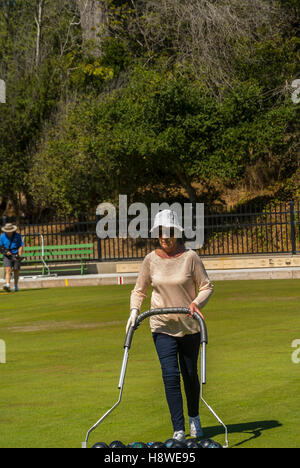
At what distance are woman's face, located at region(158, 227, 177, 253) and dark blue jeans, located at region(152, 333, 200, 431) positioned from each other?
65 cm

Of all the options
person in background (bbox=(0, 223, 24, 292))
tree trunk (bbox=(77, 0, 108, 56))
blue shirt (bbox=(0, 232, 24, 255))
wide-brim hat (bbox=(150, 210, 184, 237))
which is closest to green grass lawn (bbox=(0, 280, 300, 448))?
wide-brim hat (bbox=(150, 210, 184, 237))

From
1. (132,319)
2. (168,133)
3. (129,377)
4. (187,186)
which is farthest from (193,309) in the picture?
(187,186)

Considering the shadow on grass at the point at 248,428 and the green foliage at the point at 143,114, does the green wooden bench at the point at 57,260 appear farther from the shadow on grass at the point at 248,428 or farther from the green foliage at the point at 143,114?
the shadow on grass at the point at 248,428

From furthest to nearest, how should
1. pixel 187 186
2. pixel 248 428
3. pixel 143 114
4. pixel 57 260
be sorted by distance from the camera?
pixel 187 186 → pixel 143 114 → pixel 57 260 → pixel 248 428

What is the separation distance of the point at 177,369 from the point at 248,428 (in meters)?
0.93

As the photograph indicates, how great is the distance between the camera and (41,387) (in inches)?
347

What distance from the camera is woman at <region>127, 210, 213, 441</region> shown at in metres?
6.07

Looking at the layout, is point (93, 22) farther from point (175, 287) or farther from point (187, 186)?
point (175, 287)

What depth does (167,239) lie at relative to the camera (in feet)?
20.2

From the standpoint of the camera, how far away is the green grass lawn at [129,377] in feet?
21.9

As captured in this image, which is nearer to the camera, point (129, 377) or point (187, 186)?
point (129, 377)

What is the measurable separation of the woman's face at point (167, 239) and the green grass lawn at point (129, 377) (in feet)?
4.94

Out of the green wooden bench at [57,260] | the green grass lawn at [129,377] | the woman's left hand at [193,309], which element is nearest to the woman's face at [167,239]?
the woman's left hand at [193,309]

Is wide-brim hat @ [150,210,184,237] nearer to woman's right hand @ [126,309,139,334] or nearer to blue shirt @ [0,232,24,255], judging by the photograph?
woman's right hand @ [126,309,139,334]
